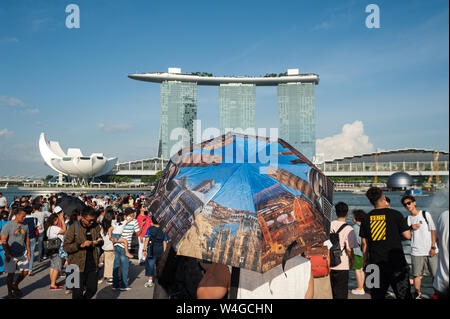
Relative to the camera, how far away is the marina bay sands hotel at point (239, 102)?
A: 135750 millimetres

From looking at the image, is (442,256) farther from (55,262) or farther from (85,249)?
(55,262)

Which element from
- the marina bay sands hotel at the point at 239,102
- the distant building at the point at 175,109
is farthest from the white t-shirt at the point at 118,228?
the distant building at the point at 175,109

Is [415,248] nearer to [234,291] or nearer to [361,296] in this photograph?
[361,296]

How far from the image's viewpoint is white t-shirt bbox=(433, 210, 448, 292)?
90.4 inches

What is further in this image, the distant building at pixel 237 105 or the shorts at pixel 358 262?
the distant building at pixel 237 105

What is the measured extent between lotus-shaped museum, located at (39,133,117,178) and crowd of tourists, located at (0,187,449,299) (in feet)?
309

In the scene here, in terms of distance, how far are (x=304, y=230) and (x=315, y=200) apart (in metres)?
0.34

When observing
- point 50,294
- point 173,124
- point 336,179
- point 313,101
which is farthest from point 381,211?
point 313,101

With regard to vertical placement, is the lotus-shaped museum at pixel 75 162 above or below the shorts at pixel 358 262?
above

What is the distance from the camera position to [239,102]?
490 ft

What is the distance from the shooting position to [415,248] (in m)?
5.13

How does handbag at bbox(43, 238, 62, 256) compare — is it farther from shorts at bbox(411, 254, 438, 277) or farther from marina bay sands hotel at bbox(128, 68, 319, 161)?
marina bay sands hotel at bbox(128, 68, 319, 161)

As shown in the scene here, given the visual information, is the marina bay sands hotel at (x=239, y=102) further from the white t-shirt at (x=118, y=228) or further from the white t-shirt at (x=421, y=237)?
the white t-shirt at (x=421, y=237)

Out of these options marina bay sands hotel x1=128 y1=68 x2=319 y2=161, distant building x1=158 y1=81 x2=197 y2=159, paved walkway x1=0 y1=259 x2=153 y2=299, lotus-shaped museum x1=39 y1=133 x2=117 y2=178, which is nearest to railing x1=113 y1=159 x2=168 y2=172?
lotus-shaped museum x1=39 y1=133 x2=117 y2=178
